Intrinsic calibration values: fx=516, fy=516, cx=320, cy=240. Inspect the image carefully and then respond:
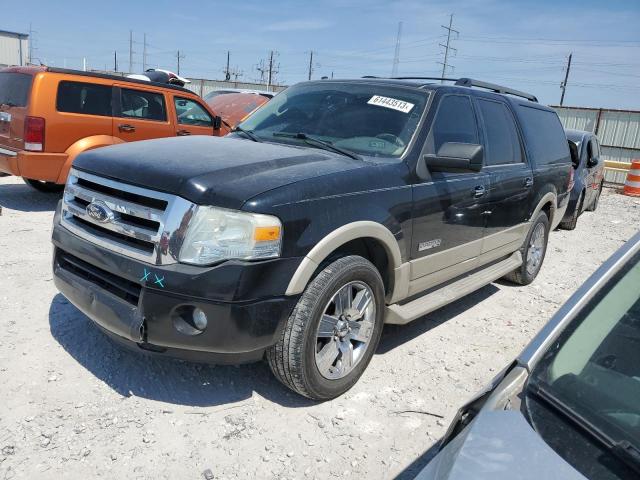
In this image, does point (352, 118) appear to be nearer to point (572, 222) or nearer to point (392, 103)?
point (392, 103)

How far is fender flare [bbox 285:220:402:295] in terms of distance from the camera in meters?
2.72

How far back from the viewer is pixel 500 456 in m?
1.28

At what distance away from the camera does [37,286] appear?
442 cm

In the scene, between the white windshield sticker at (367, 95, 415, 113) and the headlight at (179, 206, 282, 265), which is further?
the white windshield sticker at (367, 95, 415, 113)

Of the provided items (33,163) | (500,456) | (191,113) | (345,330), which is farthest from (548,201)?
(33,163)

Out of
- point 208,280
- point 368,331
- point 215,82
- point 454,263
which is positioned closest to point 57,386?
point 208,280

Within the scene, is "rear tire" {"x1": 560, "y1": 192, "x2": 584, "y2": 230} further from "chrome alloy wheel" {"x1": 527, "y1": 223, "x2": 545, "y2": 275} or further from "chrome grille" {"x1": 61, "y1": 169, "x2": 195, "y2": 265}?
"chrome grille" {"x1": 61, "y1": 169, "x2": 195, "y2": 265}

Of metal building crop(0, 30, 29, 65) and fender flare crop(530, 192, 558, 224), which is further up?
metal building crop(0, 30, 29, 65)

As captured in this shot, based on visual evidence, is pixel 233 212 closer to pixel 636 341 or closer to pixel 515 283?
pixel 636 341

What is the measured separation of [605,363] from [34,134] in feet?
23.1

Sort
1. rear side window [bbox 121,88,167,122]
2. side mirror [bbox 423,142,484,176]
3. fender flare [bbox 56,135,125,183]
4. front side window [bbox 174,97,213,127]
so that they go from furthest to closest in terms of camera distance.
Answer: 1. front side window [bbox 174,97,213,127]
2. rear side window [bbox 121,88,167,122]
3. fender flare [bbox 56,135,125,183]
4. side mirror [bbox 423,142,484,176]

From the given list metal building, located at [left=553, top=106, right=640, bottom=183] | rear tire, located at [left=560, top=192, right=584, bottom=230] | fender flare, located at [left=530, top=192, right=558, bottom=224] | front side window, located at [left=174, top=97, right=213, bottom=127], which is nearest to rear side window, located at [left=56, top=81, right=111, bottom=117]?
front side window, located at [left=174, top=97, right=213, bottom=127]

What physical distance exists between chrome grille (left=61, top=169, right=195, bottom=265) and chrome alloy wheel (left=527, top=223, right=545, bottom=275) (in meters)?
4.22

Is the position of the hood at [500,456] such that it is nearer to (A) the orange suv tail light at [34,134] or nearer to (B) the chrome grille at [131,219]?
(B) the chrome grille at [131,219]
